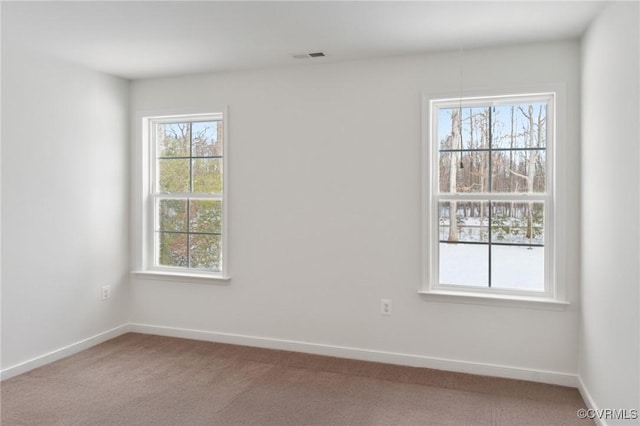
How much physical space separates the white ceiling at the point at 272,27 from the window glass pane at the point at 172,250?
164cm

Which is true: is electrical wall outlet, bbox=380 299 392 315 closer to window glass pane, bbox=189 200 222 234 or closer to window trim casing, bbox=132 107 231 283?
window trim casing, bbox=132 107 231 283

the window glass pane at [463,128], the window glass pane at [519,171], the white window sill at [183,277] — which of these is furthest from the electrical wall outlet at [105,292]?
the window glass pane at [519,171]

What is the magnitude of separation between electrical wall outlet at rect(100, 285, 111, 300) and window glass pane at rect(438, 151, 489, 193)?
3.10 metres

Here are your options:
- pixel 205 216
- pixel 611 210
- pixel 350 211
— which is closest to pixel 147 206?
pixel 205 216

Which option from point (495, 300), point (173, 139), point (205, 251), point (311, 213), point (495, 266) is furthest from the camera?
point (173, 139)

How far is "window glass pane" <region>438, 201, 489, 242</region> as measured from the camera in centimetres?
348

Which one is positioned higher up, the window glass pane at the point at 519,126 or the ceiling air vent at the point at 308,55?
the ceiling air vent at the point at 308,55

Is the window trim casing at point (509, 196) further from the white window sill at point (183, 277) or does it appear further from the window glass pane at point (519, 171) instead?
the white window sill at point (183, 277)

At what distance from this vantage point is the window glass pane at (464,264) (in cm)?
349

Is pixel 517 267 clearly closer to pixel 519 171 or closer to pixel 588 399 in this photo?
pixel 519 171

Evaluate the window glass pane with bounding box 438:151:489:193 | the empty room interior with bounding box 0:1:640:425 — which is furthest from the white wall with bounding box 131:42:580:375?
the window glass pane with bounding box 438:151:489:193

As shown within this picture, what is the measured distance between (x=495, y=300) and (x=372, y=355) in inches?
41.2

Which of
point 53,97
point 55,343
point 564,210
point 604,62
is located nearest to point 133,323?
point 55,343

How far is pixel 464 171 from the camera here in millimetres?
3527
